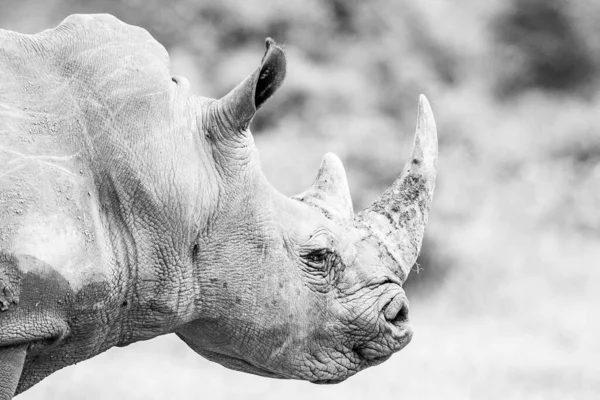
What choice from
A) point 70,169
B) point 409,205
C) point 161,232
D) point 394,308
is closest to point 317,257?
point 394,308

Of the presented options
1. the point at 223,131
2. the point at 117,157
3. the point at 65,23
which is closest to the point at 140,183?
the point at 117,157

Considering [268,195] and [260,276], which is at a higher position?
Answer: [268,195]

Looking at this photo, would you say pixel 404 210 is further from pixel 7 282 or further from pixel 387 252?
pixel 7 282

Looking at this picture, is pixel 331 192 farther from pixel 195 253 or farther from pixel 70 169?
pixel 70 169

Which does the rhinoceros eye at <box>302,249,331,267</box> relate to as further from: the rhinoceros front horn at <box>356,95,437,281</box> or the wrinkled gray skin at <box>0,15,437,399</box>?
the rhinoceros front horn at <box>356,95,437,281</box>

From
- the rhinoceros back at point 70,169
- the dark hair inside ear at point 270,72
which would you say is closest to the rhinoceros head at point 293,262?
the dark hair inside ear at point 270,72

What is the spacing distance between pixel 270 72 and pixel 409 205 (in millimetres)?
1021

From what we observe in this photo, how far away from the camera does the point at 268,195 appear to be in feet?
14.3

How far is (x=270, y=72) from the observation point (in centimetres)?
412

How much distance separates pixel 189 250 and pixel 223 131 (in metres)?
0.52

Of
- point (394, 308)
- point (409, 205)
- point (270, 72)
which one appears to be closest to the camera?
point (270, 72)

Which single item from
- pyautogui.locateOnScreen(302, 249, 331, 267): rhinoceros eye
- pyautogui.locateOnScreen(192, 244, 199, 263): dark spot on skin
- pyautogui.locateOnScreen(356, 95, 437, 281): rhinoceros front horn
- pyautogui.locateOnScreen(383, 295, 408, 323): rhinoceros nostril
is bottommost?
pyautogui.locateOnScreen(192, 244, 199, 263): dark spot on skin

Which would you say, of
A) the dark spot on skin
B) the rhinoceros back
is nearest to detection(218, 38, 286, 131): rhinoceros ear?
the rhinoceros back

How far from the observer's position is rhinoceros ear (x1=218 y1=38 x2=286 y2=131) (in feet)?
13.4
